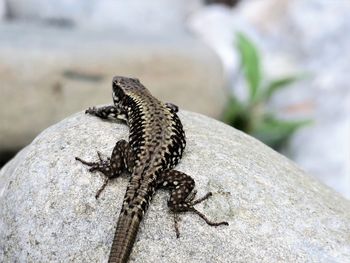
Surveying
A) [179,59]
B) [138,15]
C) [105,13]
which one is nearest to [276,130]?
[179,59]

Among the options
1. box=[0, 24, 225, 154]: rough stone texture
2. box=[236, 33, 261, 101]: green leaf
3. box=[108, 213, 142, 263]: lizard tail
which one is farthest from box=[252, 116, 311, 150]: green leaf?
box=[108, 213, 142, 263]: lizard tail

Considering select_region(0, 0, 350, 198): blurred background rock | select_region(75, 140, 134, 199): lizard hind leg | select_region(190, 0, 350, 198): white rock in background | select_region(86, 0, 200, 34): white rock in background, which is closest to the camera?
select_region(75, 140, 134, 199): lizard hind leg

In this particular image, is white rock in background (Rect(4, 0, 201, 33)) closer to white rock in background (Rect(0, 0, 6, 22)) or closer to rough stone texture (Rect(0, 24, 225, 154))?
white rock in background (Rect(0, 0, 6, 22))

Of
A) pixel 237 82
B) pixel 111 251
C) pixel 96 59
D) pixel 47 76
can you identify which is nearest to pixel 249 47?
pixel 237 82

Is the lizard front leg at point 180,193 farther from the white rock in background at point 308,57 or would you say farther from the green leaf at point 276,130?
the green leaf at point 276,130

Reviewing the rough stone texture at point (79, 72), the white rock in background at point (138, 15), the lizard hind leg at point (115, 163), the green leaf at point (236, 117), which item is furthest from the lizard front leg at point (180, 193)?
the white rock in background at point (138, 15)

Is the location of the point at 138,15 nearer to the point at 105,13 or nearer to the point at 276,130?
the point at 105,13

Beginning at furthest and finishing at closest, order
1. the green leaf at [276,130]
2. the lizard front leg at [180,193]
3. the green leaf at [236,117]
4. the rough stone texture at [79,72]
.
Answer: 1. the green leaf at [236,117]
2. the green leaf at [276,130]
3. the rough stone texture at [79,72]
4. the lizard front leg at [180,193]
